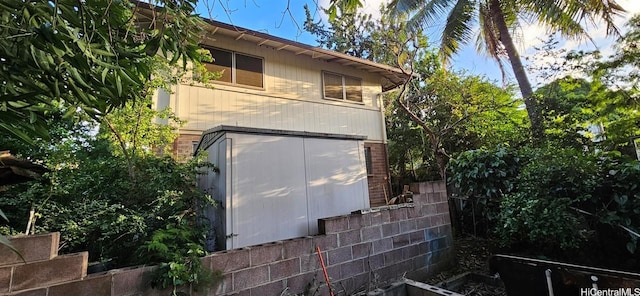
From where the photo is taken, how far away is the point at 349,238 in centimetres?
364

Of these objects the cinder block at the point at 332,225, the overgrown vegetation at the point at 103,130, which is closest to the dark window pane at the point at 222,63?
the overgrown vegetation at the point at 103,130

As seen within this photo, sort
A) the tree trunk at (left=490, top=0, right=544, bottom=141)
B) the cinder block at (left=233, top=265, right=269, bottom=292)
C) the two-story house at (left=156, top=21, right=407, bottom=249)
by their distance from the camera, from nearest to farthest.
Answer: the cinder block at (left=233, top=265, right=269, bottom=292), the two-story house at (left=156, top=21, right=407, bottom=249), the tree trunk at (left=490, top=0, right=544, bottom=141)

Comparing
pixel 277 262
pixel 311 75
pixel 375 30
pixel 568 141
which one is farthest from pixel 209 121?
pixel 568 141

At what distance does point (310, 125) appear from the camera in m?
8.08

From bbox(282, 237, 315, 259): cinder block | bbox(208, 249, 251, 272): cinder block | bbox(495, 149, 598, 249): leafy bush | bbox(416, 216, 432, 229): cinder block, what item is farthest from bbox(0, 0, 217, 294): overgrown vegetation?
bbox(495, 149, 598, 249): leafy bush

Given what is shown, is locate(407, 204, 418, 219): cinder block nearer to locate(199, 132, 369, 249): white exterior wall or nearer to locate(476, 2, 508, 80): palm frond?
locate(199, 132, 369, 249): white exterior wall

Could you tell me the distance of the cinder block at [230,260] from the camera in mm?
2756

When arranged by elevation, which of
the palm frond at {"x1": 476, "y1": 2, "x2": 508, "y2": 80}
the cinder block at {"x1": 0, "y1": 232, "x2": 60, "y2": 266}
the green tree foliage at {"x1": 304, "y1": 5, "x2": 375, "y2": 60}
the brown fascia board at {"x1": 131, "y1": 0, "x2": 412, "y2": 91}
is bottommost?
the cinder block at {"x1": 0, "y1": 232, "x2": 60, "y2": 266}

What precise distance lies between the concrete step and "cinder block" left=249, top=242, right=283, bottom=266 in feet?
4.62

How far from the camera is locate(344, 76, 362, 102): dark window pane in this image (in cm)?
908

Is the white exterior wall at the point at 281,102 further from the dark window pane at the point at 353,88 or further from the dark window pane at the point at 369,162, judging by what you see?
the dark window pane at the point at 369,162

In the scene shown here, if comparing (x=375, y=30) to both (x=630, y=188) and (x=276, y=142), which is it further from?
(x=630, y=188)

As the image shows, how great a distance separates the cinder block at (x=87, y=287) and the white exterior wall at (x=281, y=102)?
175 inches

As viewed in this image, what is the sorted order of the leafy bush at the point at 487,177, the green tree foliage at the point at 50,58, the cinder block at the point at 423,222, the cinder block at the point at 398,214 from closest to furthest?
the green tree foliage at the point at 50,58 → the cinder block at the point at 398,214 → the cinder block at the point at 423,222 → the leafy bush at the point at 487,177
